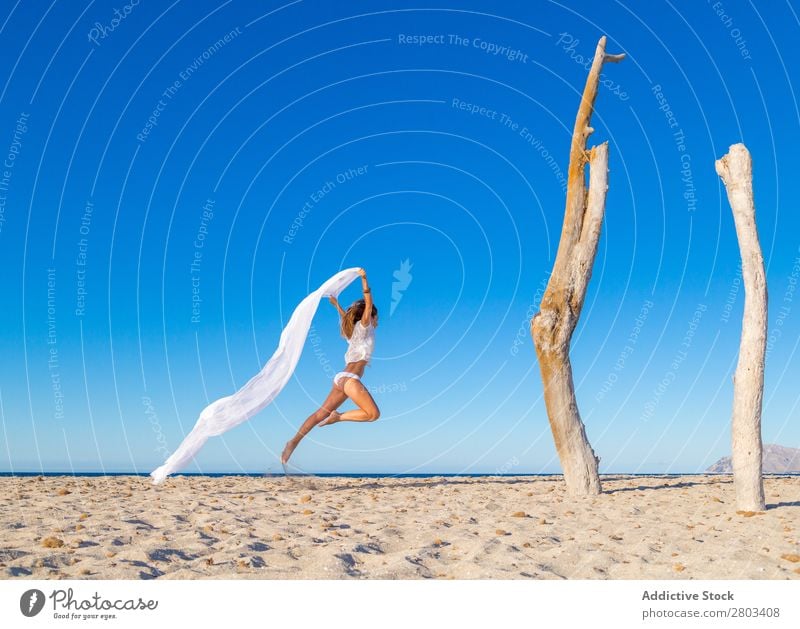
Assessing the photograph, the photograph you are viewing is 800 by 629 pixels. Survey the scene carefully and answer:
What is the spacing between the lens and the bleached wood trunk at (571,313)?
11305mm

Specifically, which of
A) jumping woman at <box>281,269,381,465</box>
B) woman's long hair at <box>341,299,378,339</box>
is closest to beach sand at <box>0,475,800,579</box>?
jumping woman at <box>281,269,381,465</box>

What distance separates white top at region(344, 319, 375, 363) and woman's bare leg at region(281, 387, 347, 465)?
61 centimetres

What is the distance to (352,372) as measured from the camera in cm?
1198

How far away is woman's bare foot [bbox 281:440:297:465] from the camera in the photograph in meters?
11.9

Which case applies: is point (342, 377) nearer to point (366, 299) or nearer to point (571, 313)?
point (366, 299)

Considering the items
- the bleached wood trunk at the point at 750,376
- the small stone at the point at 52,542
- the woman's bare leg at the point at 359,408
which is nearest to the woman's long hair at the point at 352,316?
the woman's bare leg at the point at 359,408

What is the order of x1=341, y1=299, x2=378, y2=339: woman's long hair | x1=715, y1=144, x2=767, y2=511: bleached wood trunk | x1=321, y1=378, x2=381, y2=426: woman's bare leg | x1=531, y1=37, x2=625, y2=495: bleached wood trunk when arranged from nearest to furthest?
x1=715, y1=144, x2=767, y2=511: bleached wood trunk
x1=531, y1=37, x2=625, y2=495: bleached wood trunk
x1=321, y1=378, x2=381, y2=426: woman's bare leg
x1=341, y1=299, x2=378, y2=339: woman's long hair

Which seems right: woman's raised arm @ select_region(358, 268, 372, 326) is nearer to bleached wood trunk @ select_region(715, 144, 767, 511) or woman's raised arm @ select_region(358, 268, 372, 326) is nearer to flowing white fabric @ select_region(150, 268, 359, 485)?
flowing white fabric @ select_region(150, 268, 359, 485)

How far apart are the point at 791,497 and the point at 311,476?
776 centimetres

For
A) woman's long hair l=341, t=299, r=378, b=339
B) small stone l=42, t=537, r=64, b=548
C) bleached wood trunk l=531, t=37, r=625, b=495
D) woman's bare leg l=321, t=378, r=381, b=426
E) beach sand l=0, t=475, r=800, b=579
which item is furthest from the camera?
woman's long hair l=341, t=299, r=378, b=339
